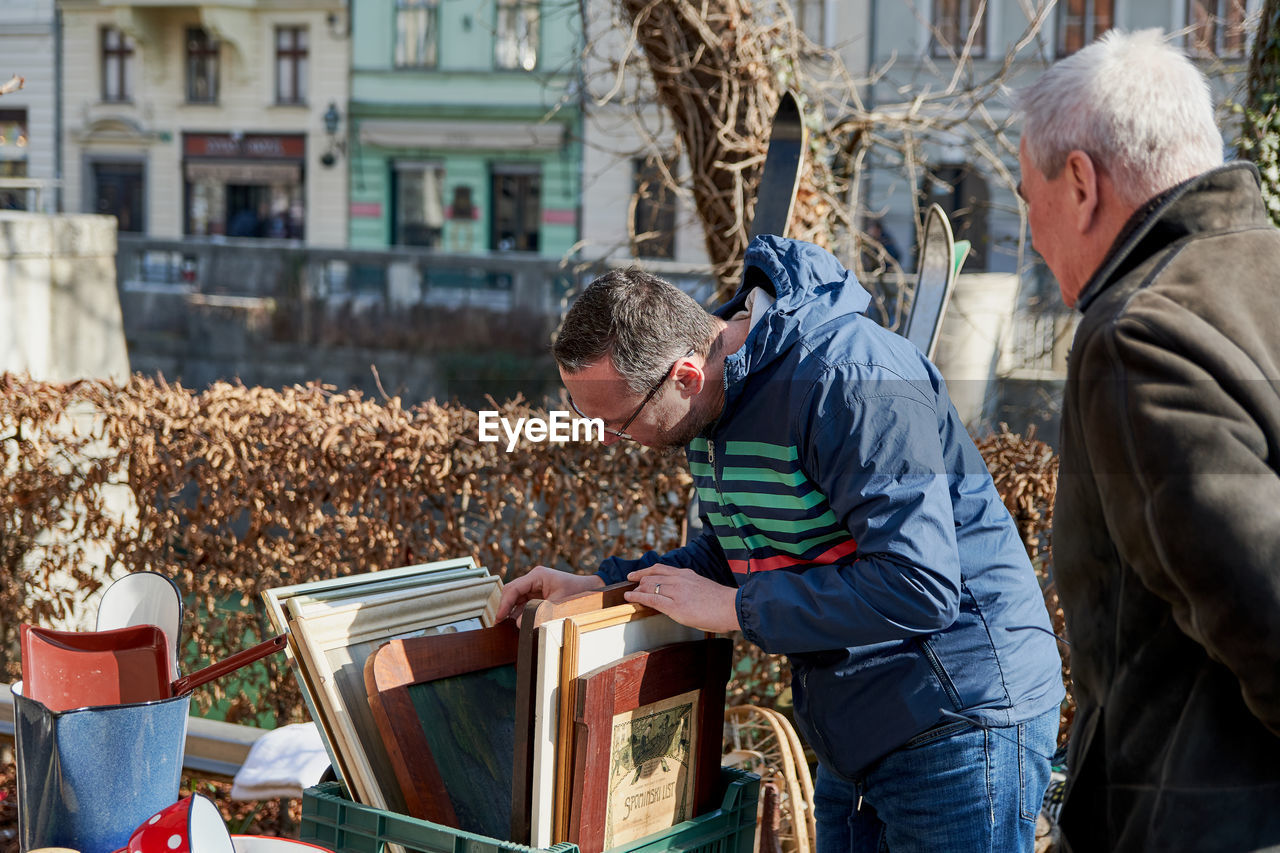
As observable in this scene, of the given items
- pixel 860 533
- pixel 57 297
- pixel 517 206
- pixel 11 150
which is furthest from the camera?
pixel 11 150

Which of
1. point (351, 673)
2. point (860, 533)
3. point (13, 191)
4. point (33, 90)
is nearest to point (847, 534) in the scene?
point (860, 533)

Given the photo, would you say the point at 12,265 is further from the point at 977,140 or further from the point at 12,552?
the point at 977,140

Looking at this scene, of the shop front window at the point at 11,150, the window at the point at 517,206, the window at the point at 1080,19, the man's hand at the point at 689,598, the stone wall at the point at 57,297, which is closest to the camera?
the man's hand at the point at 689,598

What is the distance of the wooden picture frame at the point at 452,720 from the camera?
192 centimetres

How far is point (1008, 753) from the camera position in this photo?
6.37 ft

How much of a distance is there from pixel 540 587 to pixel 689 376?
19.3 inches

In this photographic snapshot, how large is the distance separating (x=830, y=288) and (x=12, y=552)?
12.3 ft

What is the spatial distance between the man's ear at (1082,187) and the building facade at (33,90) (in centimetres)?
3037

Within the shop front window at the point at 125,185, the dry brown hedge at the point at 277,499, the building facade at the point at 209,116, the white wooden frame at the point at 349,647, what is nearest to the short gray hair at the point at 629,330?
the white wooden frame at the point at 349,647

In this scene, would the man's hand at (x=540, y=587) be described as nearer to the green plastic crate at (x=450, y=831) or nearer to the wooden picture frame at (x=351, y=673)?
the wooden picture frame at (x=351, y=673)

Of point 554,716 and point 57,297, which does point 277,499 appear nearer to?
point 554,716

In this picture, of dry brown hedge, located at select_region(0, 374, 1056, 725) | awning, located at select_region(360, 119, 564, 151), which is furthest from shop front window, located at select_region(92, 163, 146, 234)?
dry brown hedge, located at select_region(0, 374, 1056, 725)

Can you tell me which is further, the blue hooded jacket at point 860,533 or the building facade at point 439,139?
the building facade at point 439,139

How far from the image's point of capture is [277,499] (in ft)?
14.0
